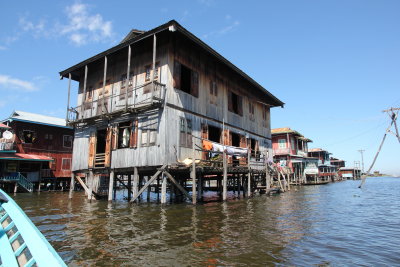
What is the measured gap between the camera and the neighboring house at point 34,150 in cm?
2969

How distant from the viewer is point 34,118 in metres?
33.9

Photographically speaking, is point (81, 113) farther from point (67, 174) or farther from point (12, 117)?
point (67, 174)

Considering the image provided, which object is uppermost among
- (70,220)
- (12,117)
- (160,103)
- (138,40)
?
(138,40)

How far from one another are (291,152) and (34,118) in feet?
131

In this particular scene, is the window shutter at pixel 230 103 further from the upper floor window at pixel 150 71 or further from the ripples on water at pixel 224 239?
the ripples on water at pixel 224 239

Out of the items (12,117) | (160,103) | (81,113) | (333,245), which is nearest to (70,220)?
(160,103)

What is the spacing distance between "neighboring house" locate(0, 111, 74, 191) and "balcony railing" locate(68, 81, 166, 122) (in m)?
14.4

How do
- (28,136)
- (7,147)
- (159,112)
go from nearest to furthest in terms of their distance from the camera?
(159,112) → (7,147) → (28,136)

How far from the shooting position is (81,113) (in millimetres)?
20922

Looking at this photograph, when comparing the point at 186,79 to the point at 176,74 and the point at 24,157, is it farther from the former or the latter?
the point at 24,157

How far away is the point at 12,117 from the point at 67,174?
965cm

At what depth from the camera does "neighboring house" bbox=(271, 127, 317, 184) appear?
153 feet

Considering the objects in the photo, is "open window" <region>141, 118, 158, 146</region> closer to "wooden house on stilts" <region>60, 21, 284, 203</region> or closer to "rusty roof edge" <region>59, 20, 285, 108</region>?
"wooden house on stilts" <region>60, 21, 284, 203</region>

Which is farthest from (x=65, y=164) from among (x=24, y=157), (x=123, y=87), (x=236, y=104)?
(x=236, y=104)
